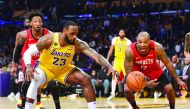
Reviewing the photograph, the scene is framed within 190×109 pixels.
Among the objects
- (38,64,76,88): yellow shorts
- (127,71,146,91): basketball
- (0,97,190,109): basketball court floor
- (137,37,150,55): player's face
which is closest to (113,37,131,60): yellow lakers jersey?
(0,97,190,109): basketball court floor

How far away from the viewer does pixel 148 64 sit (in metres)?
8.23

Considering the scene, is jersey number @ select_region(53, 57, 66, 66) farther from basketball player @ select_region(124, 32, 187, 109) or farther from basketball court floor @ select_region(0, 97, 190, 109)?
basketball court floor @ select_region(0, 97, 190, 109)

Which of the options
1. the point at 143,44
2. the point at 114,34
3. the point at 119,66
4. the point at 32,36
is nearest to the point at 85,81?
the point at 143,44

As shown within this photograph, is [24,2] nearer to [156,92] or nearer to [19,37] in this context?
[156,92]

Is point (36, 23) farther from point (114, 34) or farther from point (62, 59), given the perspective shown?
point (114, 34)

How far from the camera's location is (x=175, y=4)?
21547 mm

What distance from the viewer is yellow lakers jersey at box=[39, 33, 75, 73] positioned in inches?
294

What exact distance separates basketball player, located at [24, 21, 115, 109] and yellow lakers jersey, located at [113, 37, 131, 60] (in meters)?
6.38

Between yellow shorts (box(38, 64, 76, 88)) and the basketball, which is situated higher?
yellow shorts (box(38, 64, 76, 88))

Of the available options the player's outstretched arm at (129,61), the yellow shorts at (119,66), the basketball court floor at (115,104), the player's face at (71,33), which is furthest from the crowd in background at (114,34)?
the player's face at (71,33)

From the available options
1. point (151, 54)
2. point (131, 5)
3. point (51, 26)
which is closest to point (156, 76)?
point (151, 54)

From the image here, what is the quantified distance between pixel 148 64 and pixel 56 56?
1704mm

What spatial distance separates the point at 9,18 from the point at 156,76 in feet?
65.1

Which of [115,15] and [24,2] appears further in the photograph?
[24,2]
